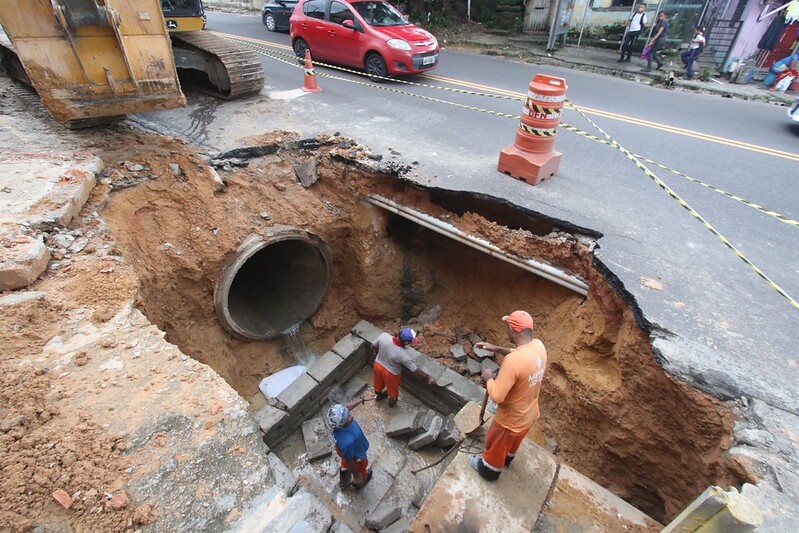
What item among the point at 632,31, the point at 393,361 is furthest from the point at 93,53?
the point at 632,31

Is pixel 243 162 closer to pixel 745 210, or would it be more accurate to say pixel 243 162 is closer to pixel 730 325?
pixel 730 325

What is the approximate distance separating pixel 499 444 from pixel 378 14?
1070 centimetres

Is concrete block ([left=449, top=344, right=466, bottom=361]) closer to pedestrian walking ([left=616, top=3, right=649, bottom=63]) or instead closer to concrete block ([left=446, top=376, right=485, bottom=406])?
concrete block ([left=446, top=376, right=485, bottom=406])

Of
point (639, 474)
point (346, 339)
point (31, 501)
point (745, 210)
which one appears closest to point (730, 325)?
point (639, 474)

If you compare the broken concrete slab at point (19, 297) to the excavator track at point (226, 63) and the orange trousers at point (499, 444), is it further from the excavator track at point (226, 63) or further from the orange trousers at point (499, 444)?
the excavator track at point (226, 63)

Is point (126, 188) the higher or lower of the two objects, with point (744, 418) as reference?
higher

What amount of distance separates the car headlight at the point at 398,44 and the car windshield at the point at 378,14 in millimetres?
1037

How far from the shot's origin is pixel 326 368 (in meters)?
6.14

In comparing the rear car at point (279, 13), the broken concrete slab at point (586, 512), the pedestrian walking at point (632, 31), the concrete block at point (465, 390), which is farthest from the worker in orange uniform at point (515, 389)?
the rear car at point (279, 13)

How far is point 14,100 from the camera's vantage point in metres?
7.86

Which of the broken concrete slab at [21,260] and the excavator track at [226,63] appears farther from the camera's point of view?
the excavator track at [226,63]

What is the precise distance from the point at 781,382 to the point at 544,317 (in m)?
2.45

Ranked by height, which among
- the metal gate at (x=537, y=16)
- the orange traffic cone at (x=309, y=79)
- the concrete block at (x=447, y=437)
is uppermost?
the metal gate at (x=537, y=16)

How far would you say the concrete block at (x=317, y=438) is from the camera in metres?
5.48
